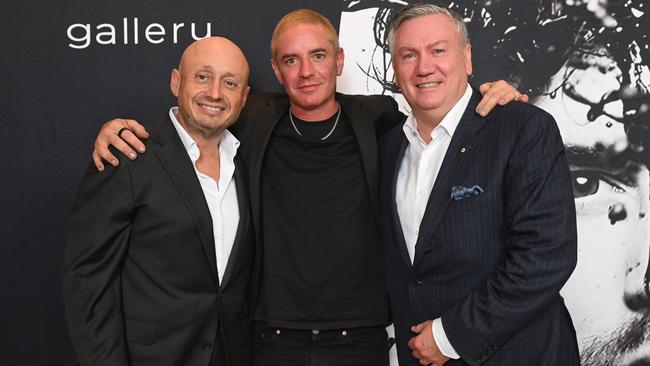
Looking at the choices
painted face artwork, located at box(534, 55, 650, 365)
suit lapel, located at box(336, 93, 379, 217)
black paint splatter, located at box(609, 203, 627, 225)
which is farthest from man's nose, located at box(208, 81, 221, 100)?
black paint splatter, located at box(609, 203, 627, 225)

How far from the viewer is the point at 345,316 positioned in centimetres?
230

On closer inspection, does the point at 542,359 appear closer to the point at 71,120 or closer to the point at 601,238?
the point at 601,238

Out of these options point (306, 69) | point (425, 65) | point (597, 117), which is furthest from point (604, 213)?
point (306, 69)

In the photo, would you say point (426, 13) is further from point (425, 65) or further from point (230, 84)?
point (230, 84)

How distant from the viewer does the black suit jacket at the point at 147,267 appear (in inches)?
81.9

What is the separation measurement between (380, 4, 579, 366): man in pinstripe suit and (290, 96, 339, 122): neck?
1.30 ft

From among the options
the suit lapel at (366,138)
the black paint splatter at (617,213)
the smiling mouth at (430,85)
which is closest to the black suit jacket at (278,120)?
the suit lapel at (366,138)

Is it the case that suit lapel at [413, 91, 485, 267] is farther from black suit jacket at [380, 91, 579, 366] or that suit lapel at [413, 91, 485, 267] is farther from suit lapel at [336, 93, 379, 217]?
suit lapel at [336, 93, 379, 217]

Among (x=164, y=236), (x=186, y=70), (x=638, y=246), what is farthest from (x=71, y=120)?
(x=638, y=246)

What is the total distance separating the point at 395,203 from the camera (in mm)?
2131

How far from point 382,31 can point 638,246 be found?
1461 mm

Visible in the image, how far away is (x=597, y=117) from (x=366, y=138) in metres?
1.14

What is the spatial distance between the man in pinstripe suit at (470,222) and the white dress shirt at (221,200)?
55 centimetres

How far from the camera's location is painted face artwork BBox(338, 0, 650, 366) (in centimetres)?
287
